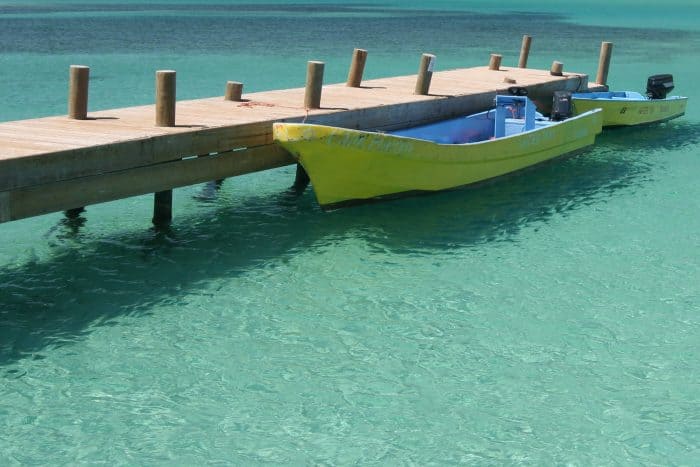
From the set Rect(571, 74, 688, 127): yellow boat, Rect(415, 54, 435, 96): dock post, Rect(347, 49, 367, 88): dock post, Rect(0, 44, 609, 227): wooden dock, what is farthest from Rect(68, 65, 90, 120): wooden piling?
Rect(571, 74, 688, 127): yellow boat

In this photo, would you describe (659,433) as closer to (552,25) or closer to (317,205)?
(317,205)

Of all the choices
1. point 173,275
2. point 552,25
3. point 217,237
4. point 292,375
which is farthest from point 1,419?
point 552,25

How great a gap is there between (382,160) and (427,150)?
2.91 feet

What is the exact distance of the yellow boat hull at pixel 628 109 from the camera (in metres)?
20.4

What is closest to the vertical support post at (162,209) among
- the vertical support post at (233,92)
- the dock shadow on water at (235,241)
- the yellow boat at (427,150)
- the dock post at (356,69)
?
the dock shadow on water at (235,241)

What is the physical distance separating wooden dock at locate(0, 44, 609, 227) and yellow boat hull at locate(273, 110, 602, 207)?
71cm

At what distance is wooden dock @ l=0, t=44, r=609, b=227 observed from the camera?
986cm

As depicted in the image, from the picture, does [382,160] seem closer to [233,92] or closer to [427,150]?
[427,150]

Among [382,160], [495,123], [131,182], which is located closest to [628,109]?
[495,123]

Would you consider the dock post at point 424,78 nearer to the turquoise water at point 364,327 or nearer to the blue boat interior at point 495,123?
the blue boat interior at point 495,123

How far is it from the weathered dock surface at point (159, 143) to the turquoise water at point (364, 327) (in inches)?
39.4

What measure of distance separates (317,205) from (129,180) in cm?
410

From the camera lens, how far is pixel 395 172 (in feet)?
44.9

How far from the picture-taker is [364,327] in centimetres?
973
